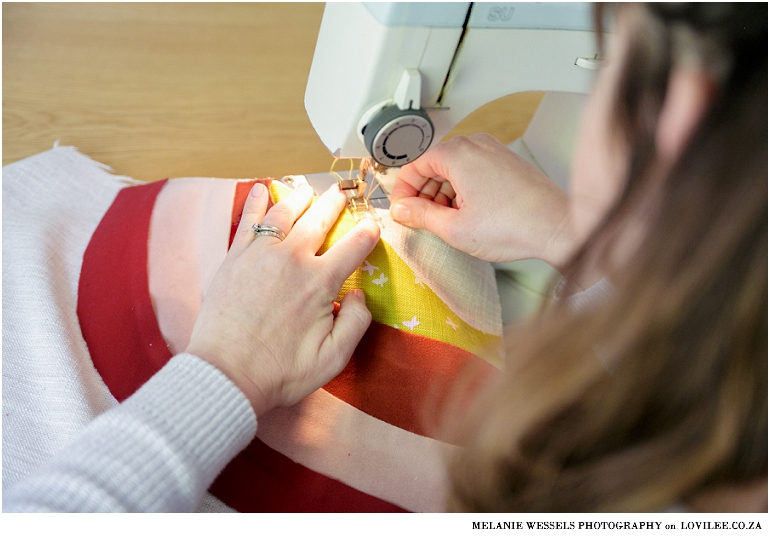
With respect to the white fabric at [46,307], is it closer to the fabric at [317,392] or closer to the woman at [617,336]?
the fabric at [317,392]

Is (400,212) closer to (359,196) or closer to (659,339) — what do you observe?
(359,196)

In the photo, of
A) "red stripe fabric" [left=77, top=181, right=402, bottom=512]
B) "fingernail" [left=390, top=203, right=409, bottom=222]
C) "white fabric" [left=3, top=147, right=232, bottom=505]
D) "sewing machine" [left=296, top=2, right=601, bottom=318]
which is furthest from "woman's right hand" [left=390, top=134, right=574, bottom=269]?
"white fabric" [left=3, top=147, right=232, bottom=505]

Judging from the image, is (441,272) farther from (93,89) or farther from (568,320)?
(93,89)

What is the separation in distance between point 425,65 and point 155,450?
1.77ft

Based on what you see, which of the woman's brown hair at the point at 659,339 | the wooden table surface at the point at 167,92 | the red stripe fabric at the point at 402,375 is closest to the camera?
the woman's brown hair at the point at 659,339

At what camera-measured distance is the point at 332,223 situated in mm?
822

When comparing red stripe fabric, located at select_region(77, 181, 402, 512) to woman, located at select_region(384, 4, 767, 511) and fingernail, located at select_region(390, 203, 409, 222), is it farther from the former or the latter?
fingernail, located at select_region(390, 203, 409, 222)

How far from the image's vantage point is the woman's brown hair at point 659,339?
49 centimetres

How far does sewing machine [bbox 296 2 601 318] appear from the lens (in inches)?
25.1

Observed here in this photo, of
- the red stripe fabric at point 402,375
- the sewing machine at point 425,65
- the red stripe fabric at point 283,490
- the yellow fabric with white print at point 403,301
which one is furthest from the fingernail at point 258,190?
the red stripe fabric at point 283,490

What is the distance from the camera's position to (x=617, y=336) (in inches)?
23.1

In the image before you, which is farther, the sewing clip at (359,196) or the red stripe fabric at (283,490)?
the sewing clip at (359,196)

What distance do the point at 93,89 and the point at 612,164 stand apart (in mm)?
1195

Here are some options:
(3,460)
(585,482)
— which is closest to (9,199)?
(3,460)
